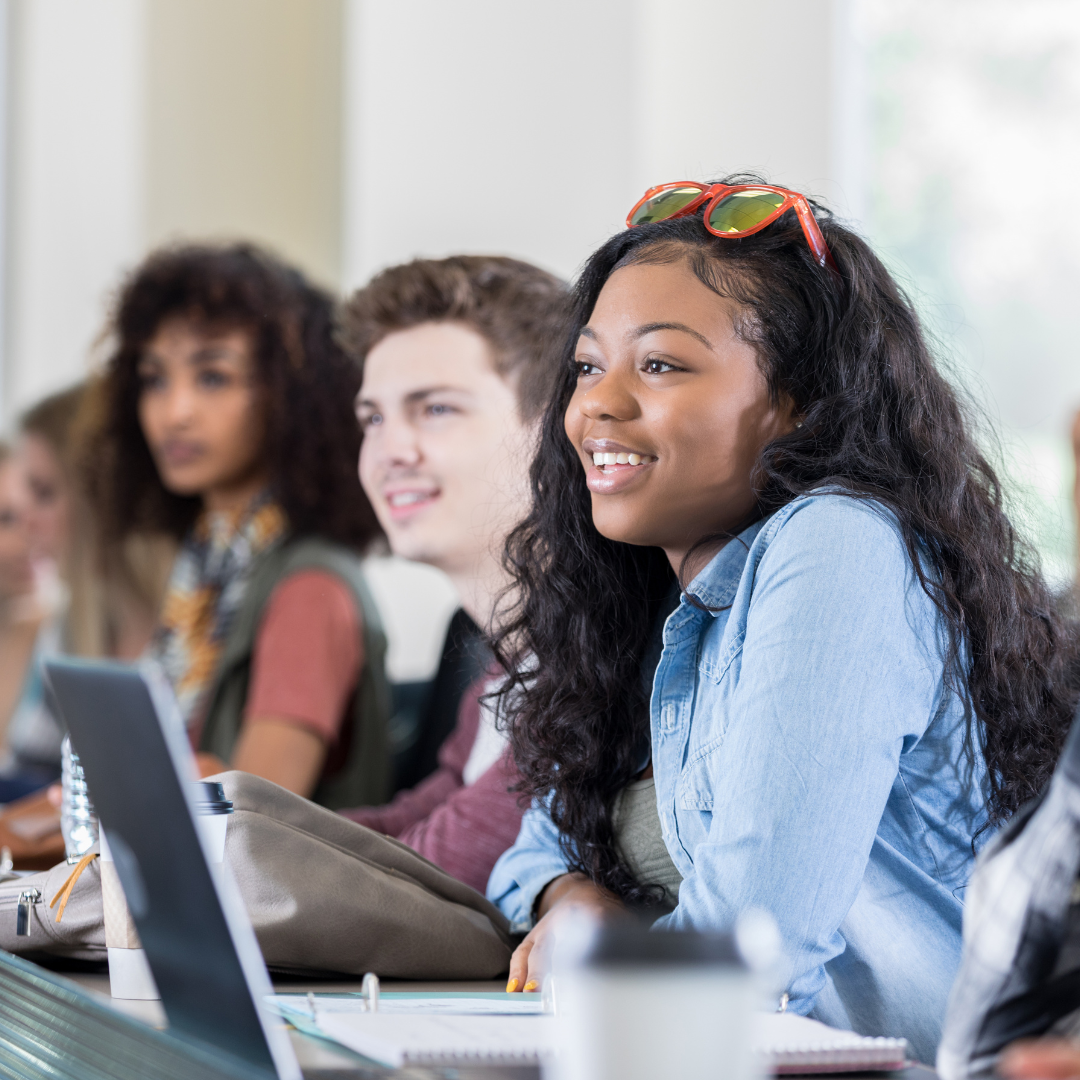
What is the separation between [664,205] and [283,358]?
153cm

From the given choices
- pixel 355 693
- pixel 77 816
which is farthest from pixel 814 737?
pixel 355 693

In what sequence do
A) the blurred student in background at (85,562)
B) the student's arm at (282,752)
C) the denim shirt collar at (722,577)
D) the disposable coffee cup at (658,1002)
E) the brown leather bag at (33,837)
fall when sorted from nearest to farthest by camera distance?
the disposable coffee cup at (658,1002) < the denim shirt collar at (722,577) < the brown leather bag at (33,837) < the student's arm at (282,752) < the blurred student in background at (85,562)

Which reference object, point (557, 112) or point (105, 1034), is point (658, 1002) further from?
point (557, 112)

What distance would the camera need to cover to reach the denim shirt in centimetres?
101

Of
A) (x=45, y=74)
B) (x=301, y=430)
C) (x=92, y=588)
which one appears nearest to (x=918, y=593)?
(x=301, y=430)

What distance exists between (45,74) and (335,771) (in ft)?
8.96

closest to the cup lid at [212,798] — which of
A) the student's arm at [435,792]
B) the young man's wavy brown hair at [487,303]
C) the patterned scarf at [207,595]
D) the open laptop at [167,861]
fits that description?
the open laptop at [167,861]

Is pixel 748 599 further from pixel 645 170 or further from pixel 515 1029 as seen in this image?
pixel 645 170

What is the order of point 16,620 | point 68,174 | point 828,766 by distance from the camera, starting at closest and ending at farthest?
point 828,766 < point 16,620 < point 68,174

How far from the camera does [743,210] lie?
1277 mm

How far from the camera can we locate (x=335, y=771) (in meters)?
2.52

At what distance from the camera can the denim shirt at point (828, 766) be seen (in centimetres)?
101

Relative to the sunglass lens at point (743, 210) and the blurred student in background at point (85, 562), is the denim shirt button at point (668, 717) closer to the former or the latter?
the sunglass lens at point (743, 210)

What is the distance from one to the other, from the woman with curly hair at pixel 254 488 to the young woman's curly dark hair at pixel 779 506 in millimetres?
1057
